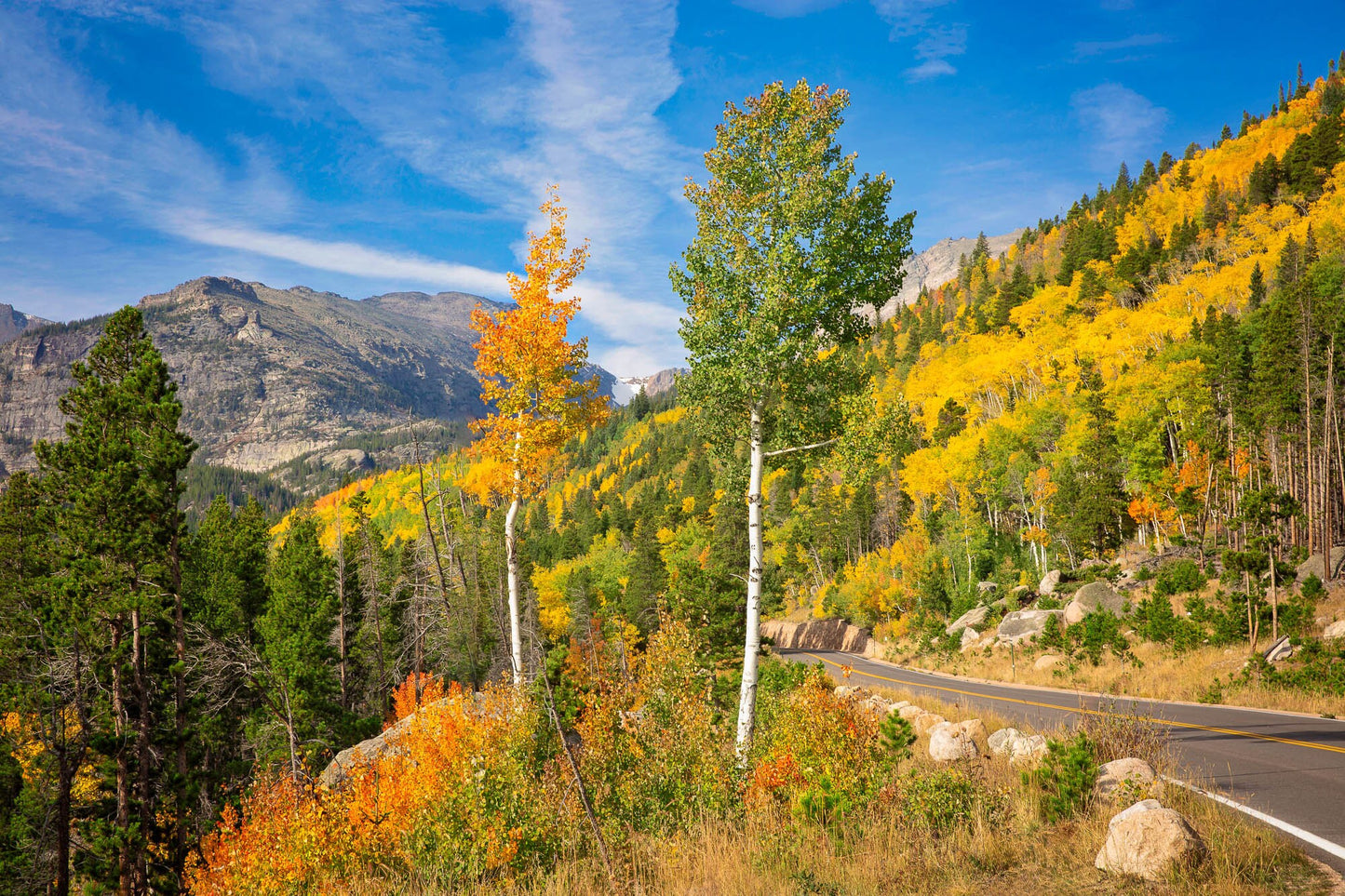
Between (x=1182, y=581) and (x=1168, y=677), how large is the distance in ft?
30.7

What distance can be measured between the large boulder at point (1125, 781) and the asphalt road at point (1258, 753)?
2.19 ft

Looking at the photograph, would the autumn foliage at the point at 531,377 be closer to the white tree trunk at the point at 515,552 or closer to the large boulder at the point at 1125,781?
the white tree trunk at the point at 515,552

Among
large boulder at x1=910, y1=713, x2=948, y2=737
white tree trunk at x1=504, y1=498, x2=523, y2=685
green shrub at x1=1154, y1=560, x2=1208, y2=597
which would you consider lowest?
large boulder at x1=910, y1=713, x2=948, y2=737

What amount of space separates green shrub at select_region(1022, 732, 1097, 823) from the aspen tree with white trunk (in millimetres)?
4184

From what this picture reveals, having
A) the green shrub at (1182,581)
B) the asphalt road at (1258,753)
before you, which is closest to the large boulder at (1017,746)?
the asphalt road at (1258,753)

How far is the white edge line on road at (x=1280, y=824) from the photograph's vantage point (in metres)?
6.12

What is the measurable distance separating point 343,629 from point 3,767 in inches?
483

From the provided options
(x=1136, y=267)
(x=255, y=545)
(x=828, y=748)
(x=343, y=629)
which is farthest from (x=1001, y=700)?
(x=1136, y=267)

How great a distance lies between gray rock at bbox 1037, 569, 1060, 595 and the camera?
36.2 meters

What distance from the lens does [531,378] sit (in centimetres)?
1439

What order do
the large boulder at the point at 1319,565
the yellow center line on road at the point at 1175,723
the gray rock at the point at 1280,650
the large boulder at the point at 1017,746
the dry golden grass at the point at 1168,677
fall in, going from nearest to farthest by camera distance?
the yellow center line on road at the point at 1175,723, the large boulder at the point at 1017,746, the dry golden grass at the point at 1168,677, the gray rock at the point at 1280,650, the large boulder at the point at 1319,565

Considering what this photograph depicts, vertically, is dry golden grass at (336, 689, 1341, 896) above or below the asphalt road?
above

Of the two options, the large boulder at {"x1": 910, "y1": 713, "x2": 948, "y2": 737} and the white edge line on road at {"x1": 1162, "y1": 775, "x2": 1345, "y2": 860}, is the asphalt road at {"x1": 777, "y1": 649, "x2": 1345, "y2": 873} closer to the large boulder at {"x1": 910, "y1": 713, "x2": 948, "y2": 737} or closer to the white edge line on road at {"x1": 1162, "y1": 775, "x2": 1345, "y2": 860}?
the white edge line on road at {"x1": 1162, "y1": 775, "x2": 1345, "y2": 860}

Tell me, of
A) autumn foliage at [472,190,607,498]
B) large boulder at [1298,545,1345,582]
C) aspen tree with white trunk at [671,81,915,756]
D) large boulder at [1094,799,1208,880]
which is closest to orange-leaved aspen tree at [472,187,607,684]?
autumn foliage at [472,190,607,498]
